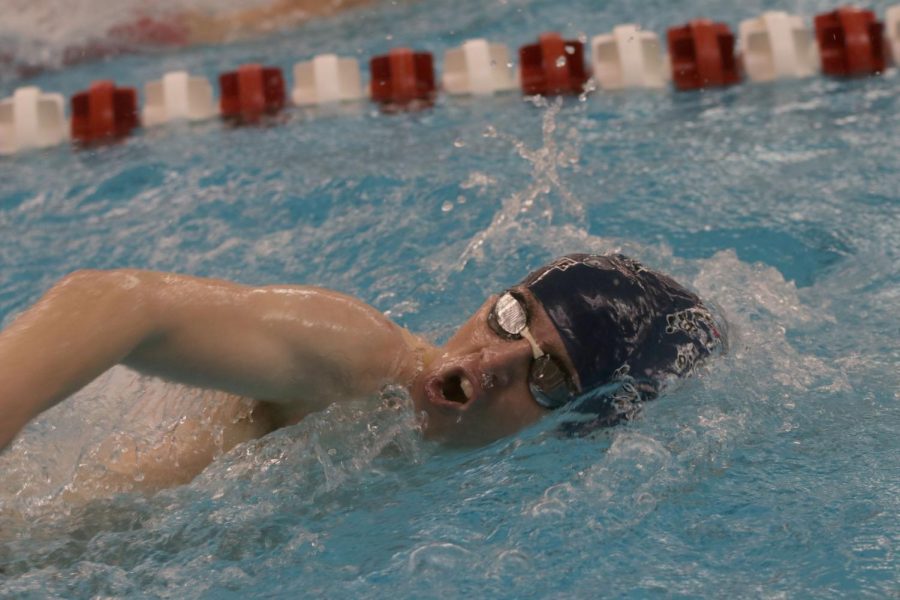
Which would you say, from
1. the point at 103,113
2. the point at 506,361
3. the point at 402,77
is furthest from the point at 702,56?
the point at 506,361

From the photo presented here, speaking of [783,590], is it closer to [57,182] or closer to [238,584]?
[238,584]

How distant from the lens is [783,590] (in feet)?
5.71

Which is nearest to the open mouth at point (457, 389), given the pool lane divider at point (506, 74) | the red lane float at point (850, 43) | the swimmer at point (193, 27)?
the pool lane divider at point (506, 74)

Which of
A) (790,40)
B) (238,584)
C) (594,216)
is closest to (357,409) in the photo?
(238,584)

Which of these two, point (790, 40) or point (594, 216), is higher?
point (790, 40)

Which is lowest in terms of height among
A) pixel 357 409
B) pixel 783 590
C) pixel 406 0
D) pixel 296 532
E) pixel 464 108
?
pixel 783 590

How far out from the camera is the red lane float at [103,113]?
4.34 metres

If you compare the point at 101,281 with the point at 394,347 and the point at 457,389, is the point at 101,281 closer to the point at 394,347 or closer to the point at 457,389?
the point at 394,347

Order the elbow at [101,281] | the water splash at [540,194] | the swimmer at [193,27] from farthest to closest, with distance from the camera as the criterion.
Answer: the swimmer at [193,27], the water splash at [540,194], the elbow at [101,281]

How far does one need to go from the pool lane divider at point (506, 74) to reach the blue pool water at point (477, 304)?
0.36ft

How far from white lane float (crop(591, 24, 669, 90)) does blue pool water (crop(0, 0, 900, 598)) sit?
0.28ft

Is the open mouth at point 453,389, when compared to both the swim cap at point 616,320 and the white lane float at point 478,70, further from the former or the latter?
the white lane float at point 478,70

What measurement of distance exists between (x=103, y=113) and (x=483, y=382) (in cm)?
287

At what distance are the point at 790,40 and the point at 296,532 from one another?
3.21 meters
